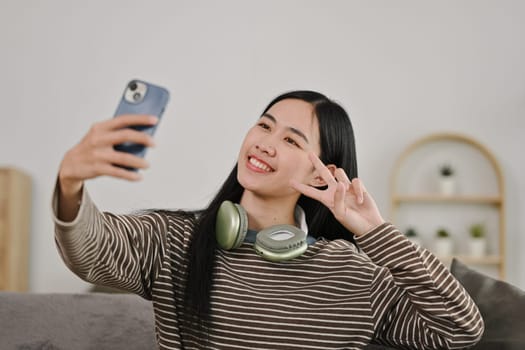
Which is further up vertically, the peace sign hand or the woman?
the peace sign hand

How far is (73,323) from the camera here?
1726 mm

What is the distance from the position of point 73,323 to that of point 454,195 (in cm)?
299

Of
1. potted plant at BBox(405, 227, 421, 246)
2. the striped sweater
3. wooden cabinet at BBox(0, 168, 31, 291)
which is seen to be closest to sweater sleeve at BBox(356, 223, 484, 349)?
the striped sweater

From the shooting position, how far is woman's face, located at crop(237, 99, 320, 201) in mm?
1650

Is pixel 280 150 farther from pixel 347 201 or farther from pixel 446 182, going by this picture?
pixel 446 182

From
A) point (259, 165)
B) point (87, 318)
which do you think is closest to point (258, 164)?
point (259, 165)

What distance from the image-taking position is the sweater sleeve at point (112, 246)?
45.3 inches

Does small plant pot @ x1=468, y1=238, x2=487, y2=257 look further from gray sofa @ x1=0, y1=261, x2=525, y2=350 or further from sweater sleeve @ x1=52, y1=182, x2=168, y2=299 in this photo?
sweater sleeve @ x1=52, y1=182, x2=168, y2=299

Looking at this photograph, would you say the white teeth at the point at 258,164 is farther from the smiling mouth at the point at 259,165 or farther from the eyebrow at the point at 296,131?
the eyebrow at the point at 296,131

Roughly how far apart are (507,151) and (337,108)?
285cm

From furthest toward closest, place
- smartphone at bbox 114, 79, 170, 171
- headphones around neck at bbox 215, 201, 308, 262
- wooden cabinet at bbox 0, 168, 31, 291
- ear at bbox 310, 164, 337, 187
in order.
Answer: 1. wooden cabinet at bbox 0, 168, 31, 291
2. ear at bbox 310, 164, 337, 187
3. headphones around neck at bbox 215, 201, 308, 262
4. smartphone at bbox 114, 79, 170, 171

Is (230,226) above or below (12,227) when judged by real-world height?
above

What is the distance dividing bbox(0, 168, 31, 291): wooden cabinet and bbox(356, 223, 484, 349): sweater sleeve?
116 inches

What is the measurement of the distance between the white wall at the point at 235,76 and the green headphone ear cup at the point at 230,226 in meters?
2.78
